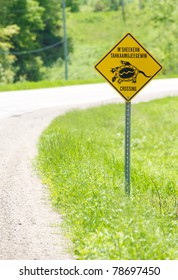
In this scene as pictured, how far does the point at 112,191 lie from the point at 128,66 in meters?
1.81

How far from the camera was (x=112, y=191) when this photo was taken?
8.77 meters

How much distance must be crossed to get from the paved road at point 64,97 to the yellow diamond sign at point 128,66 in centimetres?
1255

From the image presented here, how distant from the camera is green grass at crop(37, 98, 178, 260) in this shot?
6516mm

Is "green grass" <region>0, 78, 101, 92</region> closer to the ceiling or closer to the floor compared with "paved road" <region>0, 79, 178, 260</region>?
closer to the floor

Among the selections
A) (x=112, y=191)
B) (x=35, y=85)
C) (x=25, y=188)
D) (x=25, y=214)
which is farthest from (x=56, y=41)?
(x=25, y=214)

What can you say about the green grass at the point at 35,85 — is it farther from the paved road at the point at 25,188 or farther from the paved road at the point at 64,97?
the paved road at the point at 25,188

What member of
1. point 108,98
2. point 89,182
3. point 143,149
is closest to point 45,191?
point 89,182

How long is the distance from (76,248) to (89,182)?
2499mm

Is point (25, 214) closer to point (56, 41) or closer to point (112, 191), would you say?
point (112, 191)

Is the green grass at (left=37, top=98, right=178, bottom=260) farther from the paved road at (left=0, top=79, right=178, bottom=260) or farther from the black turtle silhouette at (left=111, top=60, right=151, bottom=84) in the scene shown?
the black turtle silhouette at (left=111, top=60, right=151, bottom=84)

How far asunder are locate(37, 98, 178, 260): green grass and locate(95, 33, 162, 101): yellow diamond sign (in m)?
1.50

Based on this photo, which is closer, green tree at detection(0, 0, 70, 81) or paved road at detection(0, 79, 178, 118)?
paved road at detection(0, 79, 178, 118)

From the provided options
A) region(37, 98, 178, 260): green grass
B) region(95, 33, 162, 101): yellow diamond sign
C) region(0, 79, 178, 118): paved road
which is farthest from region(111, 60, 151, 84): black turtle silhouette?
region(0, 79, 178, 118): paved road

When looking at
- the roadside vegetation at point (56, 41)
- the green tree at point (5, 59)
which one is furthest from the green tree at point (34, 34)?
the green tree at point (5, 59)
